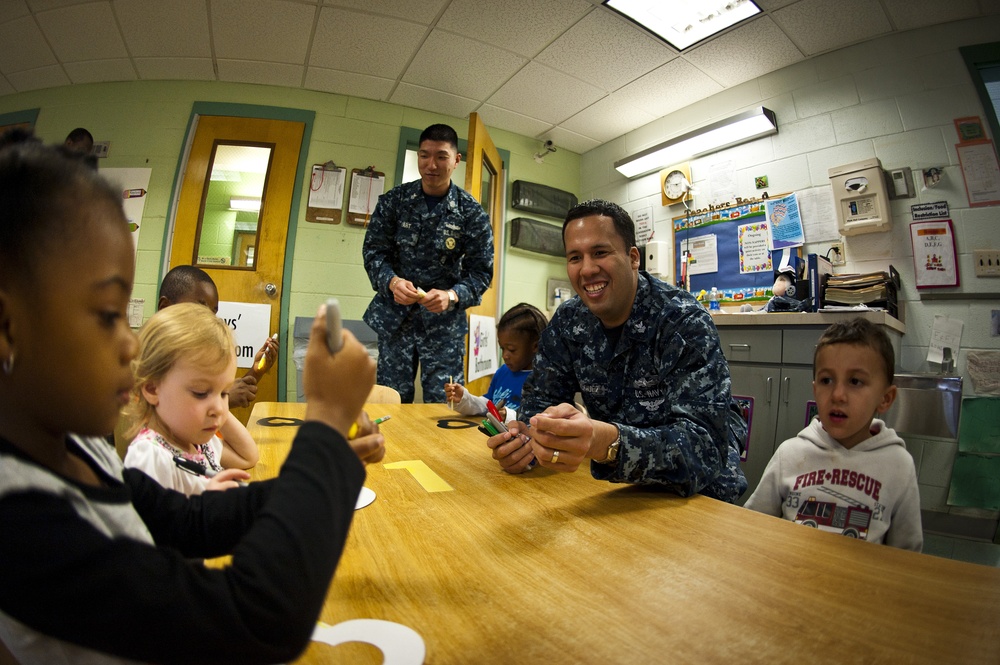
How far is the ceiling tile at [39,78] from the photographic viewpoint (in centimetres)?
336

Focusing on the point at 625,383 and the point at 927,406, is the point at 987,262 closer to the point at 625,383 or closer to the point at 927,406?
the point at 927,406

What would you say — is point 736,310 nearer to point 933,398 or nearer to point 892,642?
point 933,398

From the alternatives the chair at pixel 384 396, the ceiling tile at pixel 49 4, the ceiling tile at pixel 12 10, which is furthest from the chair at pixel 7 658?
the ceiling tile at pixel 12 10

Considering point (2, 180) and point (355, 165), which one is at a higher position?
point (355, 165)

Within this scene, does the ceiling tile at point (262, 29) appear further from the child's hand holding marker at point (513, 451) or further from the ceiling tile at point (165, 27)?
the child's hand holding marker at point (513, 451)

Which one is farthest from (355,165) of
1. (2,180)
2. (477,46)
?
(2,180)

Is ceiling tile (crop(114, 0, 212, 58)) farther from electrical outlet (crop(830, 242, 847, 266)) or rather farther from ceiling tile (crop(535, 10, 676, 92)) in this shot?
electrical outlet (crop(830, 242, 847, 266))

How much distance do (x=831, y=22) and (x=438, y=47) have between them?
2.53 m

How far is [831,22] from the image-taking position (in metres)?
2.69

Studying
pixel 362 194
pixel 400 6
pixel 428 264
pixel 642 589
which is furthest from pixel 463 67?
→ pixel 642 589

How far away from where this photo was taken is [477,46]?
9.97ft

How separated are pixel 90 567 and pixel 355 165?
387 centimetres

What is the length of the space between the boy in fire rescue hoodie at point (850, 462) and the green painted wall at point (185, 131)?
309cm

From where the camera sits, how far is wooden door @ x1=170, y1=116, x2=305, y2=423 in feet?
11.2
